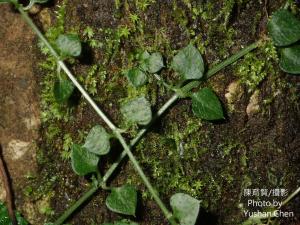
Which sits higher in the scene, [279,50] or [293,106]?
[279,50]

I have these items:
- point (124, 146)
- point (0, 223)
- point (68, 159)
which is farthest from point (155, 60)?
point (0, 223)

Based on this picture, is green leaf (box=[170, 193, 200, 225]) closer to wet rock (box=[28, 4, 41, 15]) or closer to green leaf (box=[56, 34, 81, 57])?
green leaf (box=[56, 34, 81, 57])

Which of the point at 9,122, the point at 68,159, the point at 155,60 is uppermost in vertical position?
the point at 155,60

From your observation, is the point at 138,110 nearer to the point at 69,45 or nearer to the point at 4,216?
the point at 69,45

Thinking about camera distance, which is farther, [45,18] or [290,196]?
[290,196]

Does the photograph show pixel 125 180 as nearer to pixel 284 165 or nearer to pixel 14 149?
pixel 14 149

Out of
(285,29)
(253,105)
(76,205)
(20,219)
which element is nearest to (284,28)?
(285,29)

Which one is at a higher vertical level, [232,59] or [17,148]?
[232,59]

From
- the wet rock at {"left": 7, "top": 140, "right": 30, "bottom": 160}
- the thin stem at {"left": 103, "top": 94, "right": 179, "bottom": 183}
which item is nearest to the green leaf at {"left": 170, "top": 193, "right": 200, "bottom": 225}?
the thin stem at {"left": 103, "top": 94, "right": 179, "bottom": 183}
